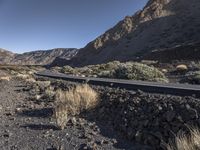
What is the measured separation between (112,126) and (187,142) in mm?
3426

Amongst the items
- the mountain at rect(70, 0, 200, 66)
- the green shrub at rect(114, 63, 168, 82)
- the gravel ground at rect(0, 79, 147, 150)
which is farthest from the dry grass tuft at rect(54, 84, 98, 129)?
the mountain at rect(70, 0, 200, 66)

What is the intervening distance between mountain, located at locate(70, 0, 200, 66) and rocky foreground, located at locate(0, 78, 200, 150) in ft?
189

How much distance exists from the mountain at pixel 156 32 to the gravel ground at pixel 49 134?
190 ft

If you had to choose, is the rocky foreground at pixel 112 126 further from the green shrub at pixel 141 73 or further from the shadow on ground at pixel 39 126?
the green shrub at pixel 141 73

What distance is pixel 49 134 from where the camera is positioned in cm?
997

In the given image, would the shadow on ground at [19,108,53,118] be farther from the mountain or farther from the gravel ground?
the mountain

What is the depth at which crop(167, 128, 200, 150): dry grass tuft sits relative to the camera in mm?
7473

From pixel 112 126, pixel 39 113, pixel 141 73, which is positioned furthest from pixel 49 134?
Result: pixel 141 73

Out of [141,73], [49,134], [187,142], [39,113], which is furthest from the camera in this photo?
[141,73]

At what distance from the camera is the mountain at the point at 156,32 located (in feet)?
264

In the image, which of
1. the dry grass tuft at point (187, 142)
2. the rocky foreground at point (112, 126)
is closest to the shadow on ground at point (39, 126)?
the rocky foreground at point (112, 126)

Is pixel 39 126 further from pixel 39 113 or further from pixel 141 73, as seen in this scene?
pixel 141 73

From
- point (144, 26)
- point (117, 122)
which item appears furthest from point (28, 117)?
point (144, 26)

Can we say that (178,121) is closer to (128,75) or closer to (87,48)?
(128,75)
